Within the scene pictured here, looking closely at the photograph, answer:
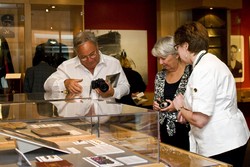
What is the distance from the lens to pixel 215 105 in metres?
2.60

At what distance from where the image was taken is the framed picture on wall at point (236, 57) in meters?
6.80

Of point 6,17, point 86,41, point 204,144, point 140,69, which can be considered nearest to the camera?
point 204,144

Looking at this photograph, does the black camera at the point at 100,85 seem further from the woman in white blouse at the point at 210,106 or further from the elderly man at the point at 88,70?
the woman in white blouse at the point at 210,106

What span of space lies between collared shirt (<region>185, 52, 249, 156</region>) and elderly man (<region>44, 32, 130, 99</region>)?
62 centimetres

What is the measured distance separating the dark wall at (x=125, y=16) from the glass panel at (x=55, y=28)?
65cm

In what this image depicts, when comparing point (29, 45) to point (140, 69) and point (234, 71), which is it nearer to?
point (140, 69)

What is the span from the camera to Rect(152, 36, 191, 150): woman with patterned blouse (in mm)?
3203

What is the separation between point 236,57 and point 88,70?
418 cm

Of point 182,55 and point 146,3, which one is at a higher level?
point 146,3

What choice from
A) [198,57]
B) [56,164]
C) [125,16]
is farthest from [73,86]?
[125,16]

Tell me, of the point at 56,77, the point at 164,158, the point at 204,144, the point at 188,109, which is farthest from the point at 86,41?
the point at 164,158

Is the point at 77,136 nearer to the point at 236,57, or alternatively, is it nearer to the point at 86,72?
the point at 86,72

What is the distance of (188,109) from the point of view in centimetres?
269

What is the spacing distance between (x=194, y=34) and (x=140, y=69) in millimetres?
4002
